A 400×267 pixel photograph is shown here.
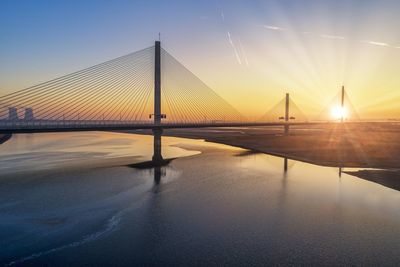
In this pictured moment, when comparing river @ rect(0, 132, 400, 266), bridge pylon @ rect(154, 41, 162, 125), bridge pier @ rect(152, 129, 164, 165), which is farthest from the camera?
bridge pylon @ rect(154, 41, 162, 125)

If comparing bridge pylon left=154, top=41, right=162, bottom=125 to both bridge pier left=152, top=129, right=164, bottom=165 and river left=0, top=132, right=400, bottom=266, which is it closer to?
bridge pier left=152, top=129, right=164, bottom=165

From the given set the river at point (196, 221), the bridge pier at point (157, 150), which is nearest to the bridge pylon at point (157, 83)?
the bridge pier at point (157, 150)

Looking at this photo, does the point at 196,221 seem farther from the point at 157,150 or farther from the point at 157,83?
the point at 157,83

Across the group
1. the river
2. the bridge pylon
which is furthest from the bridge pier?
the river

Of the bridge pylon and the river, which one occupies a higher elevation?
the bridge pylon

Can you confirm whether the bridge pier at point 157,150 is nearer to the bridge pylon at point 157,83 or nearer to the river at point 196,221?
the bridge pylon at point 157,83

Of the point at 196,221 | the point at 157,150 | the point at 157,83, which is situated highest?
the point at 157,83

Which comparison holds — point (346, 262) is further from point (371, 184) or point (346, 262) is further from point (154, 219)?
point (371, 184)

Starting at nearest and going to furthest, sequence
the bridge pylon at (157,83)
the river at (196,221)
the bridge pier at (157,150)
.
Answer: the river at (196,221) < the bridge pier at (157,150) < the bridge pylon at (157,83)

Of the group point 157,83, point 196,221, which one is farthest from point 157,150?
point 196,221

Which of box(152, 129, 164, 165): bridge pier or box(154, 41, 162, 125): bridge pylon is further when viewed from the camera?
box(154, 41, 162, 125): bridge pylon
